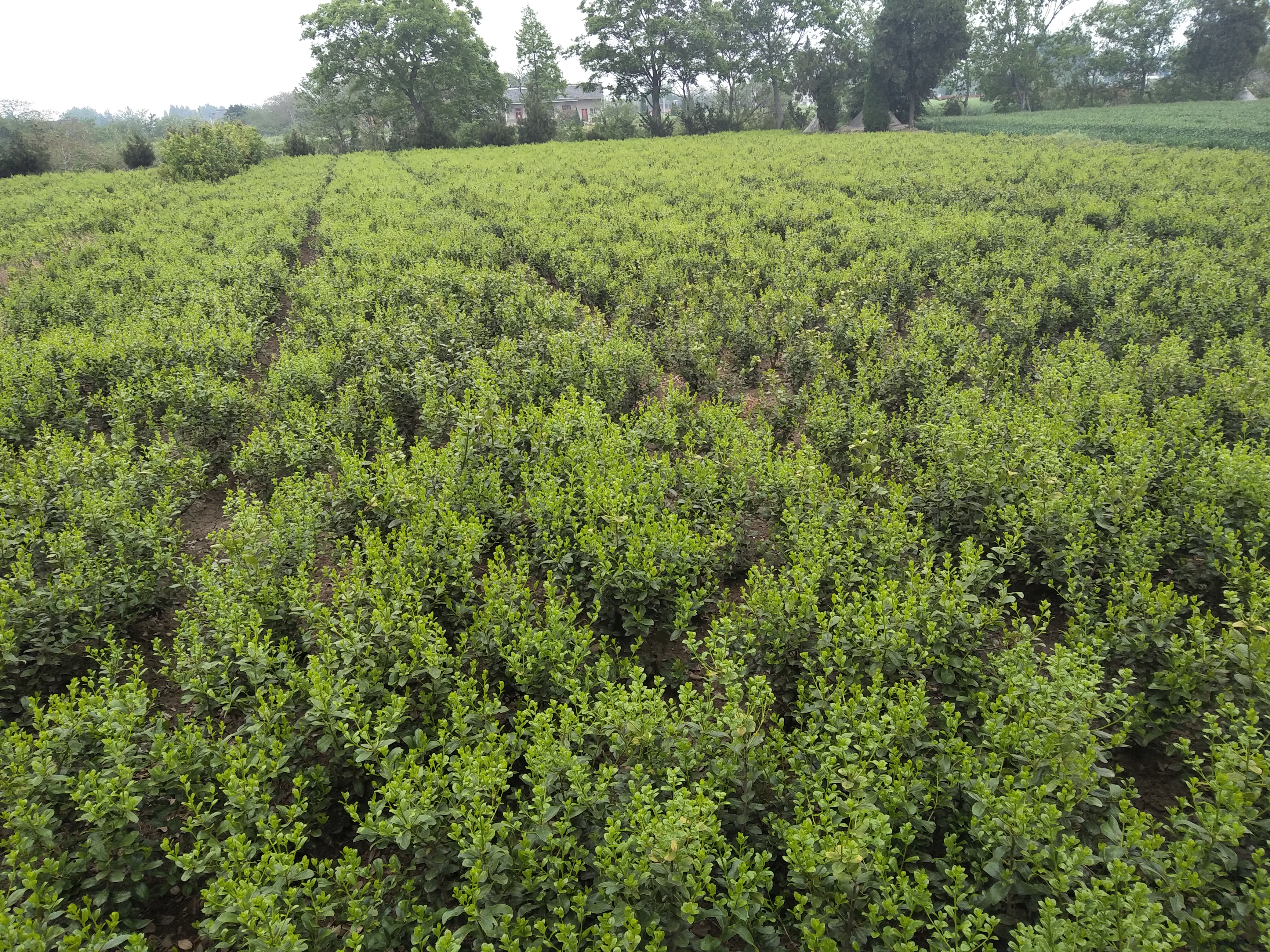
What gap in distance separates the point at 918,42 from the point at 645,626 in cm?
4934

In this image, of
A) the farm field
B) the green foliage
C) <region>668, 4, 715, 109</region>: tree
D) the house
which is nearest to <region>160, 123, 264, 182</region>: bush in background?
the farm field

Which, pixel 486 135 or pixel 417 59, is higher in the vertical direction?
pixel 417 59

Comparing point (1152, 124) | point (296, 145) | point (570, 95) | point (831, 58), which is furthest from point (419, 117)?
point (570, 95)

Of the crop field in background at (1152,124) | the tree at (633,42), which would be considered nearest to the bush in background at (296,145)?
the tree at (633,42)

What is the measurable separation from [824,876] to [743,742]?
63 centimetres

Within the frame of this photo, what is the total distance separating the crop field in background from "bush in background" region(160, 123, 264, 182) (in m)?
36.2

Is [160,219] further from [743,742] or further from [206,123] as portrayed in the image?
[743,742]

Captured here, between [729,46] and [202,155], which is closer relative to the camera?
[202,155]

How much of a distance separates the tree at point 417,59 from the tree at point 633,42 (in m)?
A: 8.01

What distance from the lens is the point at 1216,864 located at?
251cm

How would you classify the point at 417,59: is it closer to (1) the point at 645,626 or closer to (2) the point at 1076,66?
(1) the point at 645,626

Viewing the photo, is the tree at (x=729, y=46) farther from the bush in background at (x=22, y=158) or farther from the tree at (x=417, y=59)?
the bush in background at (x=22, y=158)

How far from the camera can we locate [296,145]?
125 ft

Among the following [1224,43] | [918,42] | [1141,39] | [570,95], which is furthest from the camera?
[570,95]
